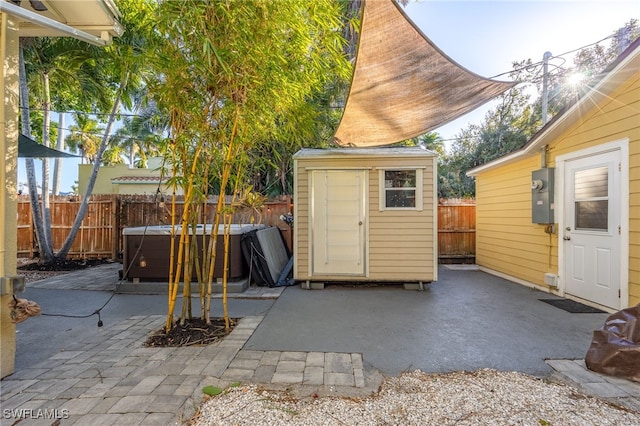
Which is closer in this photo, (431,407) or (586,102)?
(431,407)

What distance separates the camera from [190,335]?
263 cm

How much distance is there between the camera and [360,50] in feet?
8.35

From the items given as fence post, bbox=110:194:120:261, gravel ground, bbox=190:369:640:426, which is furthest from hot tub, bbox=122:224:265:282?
fence post, bbox=110:194:120:261

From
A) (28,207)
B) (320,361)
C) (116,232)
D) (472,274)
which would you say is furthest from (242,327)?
(28,207)

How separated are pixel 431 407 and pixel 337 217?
10.1 feet

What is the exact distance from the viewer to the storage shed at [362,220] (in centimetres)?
450

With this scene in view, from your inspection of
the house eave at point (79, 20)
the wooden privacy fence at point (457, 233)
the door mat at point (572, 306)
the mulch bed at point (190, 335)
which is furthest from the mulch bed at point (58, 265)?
the door mat at point (572, 306)

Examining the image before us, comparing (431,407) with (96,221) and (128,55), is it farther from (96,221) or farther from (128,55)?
(96,221)

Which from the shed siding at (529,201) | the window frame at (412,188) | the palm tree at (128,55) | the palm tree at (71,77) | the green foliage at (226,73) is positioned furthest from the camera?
the palm tree at (71,77)

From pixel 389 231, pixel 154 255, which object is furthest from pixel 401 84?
pixel 154 255

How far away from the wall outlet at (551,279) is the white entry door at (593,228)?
0.15m

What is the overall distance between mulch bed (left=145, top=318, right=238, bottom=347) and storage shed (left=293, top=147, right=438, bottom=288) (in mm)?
1933

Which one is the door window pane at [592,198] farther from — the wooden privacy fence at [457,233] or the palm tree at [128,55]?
the palm tree at [128,55]

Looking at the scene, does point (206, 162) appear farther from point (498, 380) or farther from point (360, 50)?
point (498, 380)
